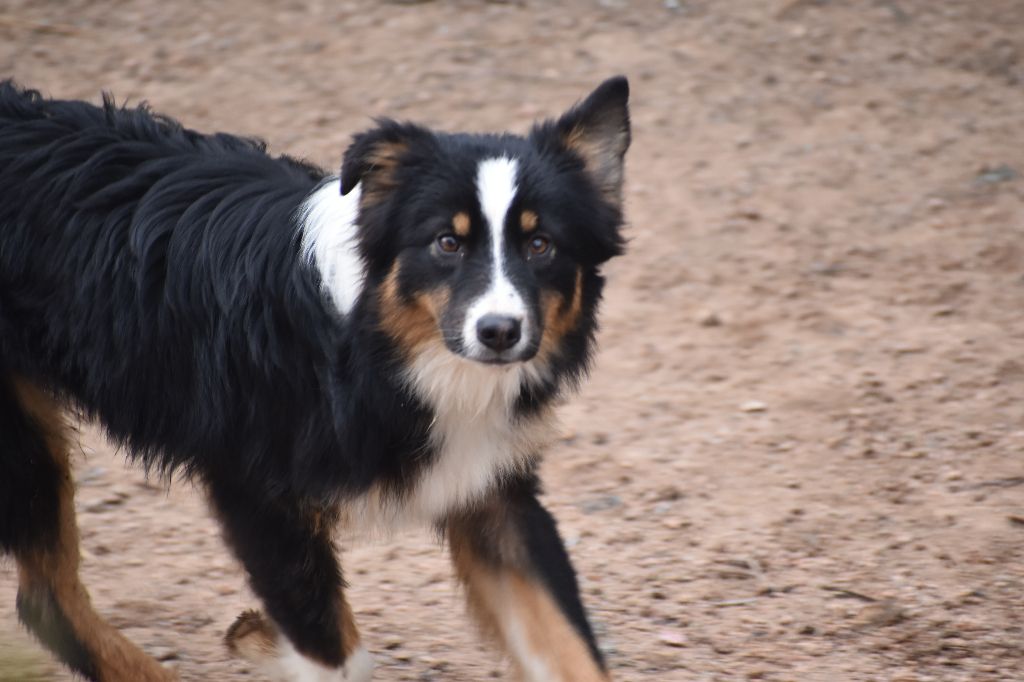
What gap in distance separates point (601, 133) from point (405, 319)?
35.0 inches

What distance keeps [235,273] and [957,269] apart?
4533 mm

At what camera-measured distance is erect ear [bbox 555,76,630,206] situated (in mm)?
4254

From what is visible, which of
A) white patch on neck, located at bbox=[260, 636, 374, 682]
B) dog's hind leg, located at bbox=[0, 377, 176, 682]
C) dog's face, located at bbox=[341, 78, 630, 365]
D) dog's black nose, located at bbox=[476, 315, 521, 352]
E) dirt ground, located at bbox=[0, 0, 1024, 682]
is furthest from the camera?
dirt ground, located at bbox=[0, 0, 1024, 682]

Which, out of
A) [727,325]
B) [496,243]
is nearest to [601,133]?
[496,243]

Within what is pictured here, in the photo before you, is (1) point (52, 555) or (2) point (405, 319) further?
(1) point (52, 555)

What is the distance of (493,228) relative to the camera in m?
3.98

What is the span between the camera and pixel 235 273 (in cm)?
427

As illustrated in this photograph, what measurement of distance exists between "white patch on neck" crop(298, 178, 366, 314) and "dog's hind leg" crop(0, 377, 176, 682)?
1.20 meters

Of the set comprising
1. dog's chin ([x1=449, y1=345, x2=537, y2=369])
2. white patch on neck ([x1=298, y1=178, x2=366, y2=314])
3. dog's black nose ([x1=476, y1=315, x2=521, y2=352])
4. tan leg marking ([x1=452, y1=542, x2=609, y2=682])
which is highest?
white patch on neck ([x1=298, y1=178, x2=366, y2=314])

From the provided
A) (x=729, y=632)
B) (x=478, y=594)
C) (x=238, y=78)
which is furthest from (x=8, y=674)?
(x=238, y=78)

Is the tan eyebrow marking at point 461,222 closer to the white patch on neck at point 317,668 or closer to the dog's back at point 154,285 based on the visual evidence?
the dog's back at point 154,285

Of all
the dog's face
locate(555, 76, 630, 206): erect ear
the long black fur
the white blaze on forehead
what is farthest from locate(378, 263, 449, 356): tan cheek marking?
locate(555, 76, 630, 206): erect ear

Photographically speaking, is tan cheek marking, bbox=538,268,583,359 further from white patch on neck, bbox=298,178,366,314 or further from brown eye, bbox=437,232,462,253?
white patch on neck, bbox=298,178,366,314

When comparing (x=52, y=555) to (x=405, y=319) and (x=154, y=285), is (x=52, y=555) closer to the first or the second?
(x=154, y=285)
